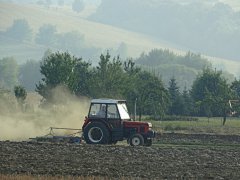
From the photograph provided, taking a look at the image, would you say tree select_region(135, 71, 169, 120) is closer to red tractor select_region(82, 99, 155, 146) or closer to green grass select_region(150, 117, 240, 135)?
green grass select_region(150, 117, 240, 135)

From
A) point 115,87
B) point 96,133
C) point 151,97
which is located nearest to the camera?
point 96,133

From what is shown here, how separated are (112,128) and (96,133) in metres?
1.10

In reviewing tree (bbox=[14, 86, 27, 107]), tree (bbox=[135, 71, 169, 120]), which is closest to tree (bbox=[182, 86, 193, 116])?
tree (bbox=[135, 71, 169, 120])

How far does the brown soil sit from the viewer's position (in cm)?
2309

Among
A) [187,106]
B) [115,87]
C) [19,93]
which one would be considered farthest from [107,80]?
[187,106]

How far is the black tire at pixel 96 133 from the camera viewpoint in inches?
1328

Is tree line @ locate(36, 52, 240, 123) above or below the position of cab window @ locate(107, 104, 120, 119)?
above

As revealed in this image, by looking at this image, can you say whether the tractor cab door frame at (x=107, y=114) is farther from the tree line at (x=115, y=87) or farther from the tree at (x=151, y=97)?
the tree at (x=151, y=97)

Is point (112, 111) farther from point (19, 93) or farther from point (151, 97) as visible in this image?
point (19, 93)

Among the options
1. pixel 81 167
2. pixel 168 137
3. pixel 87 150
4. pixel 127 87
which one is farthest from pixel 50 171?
pixel 127 87

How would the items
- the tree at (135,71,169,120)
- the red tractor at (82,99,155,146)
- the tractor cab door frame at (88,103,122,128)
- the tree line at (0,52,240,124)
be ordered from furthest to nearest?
the tree at (135,71,169,120) → the tree line at (0,52,240,124) → the tractor cab door frame at (88,103,122,128) → the red tractor at (82,99,155,146)

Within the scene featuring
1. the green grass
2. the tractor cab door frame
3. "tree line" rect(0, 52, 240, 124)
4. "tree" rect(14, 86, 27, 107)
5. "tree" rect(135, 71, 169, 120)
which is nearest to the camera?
the tractor cab door frame

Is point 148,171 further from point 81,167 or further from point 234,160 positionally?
point 234,160

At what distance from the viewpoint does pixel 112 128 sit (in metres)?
33.8
